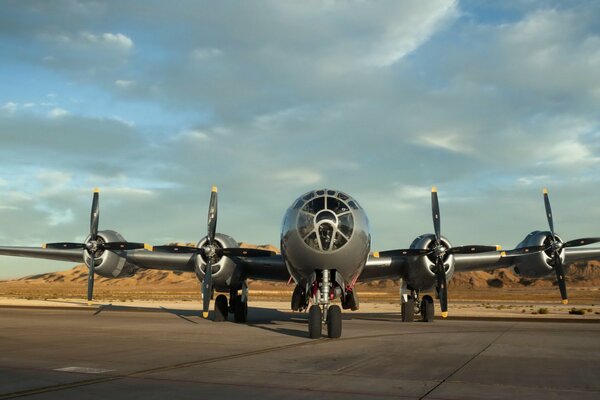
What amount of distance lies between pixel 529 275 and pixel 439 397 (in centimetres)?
2285

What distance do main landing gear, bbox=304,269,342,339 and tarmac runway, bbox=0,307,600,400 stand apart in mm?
439

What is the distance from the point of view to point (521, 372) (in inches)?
361

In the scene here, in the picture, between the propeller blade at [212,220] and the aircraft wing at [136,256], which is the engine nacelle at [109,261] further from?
the propeller blade at [212,220]

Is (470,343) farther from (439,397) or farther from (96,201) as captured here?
(96,201)

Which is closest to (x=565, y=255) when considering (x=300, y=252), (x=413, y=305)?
(x=413, y=305)

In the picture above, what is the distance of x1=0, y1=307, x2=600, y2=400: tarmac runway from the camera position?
282 inches

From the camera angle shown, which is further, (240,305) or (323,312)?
(240,305)

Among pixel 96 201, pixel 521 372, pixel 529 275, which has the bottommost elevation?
pixel 521 372

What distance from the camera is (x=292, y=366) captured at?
9594mm

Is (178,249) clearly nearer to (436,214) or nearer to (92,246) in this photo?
(92,246)

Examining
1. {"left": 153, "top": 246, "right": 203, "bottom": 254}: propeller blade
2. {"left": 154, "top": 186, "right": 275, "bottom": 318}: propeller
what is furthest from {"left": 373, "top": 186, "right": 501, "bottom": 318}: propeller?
{"left": 153, "top": 246, "right": 203, "bottom": 254}: propeller blade

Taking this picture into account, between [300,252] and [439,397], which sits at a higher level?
[300,252]

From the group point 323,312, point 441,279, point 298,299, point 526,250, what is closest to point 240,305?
point 298,299

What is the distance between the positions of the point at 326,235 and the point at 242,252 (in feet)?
22.2
